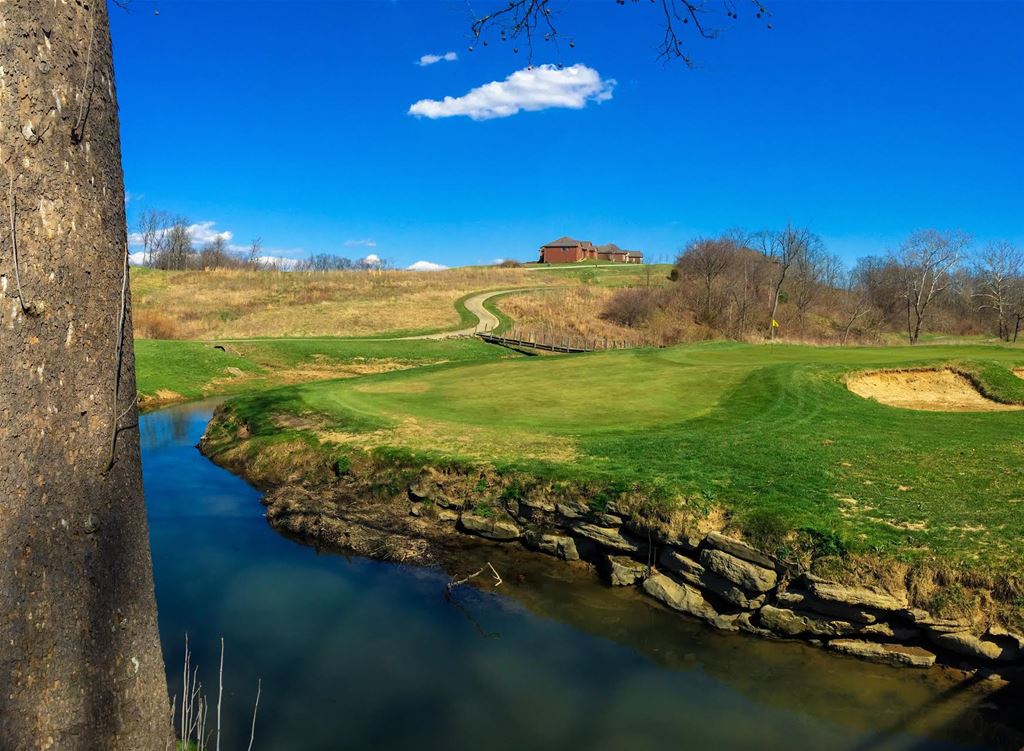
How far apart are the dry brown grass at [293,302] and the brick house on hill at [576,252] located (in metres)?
46.6

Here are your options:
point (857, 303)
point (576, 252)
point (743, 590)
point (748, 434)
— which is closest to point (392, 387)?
point (748, 434)

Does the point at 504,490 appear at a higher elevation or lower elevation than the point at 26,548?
lower

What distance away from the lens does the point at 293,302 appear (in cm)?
6844

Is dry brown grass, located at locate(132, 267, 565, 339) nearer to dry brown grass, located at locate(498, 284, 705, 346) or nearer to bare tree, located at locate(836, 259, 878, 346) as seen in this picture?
dry brown grass, located at locate(498, 284, 705, 346)

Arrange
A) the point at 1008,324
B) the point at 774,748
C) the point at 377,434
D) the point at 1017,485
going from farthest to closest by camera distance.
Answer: the point at 1008,324
the point at 377,434
the point at 1017,485
the point at 774,748

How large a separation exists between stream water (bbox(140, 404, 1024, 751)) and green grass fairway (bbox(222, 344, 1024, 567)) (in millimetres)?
2160

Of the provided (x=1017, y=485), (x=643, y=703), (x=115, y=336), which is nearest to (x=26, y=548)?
(x=115, y=336)

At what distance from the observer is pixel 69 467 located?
330 cm

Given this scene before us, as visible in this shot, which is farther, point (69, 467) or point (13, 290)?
point (69, 467)

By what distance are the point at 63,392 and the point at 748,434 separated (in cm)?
1562

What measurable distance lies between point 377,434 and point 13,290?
15169 mm

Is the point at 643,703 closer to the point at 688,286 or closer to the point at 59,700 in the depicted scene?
the point at 59,700

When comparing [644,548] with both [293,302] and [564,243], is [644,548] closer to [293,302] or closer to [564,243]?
[293,302]

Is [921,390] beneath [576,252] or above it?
beneath
